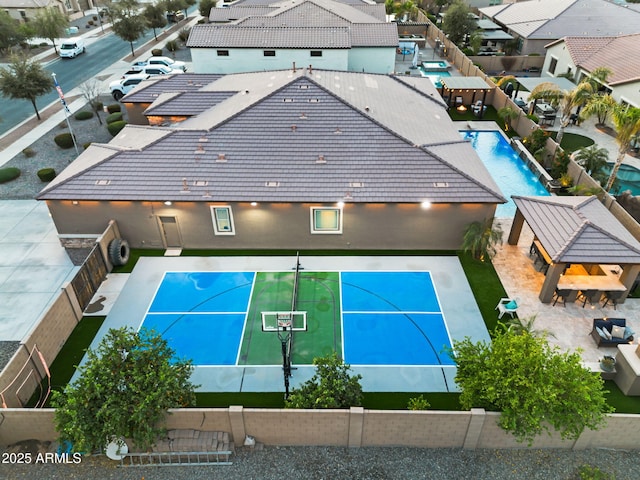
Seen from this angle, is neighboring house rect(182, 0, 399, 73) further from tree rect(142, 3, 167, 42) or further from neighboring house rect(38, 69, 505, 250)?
tree rect(142, 3, 167, 42)

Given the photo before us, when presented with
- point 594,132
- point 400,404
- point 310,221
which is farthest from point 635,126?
point 400,404

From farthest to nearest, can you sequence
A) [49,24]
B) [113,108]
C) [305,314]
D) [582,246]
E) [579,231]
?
[49,24] → [113,108] → [579,231] → [582,246] → [305,314]

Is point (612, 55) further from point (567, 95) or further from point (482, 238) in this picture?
point (482, 238)

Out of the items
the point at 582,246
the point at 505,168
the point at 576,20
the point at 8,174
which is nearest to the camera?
the point at 582,246

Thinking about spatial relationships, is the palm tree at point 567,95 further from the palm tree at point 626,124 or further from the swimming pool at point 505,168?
the palm tree at point 626,124

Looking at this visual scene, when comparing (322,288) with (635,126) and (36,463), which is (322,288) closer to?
(36,463)

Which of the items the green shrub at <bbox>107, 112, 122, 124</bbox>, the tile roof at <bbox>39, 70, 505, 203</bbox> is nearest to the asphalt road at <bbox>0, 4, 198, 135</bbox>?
the green shrub at <bbox>107, 112, 122, 124</bbox>

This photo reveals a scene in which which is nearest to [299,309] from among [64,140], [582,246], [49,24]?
[582,246]

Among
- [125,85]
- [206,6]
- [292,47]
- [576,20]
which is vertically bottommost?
[125,85]
